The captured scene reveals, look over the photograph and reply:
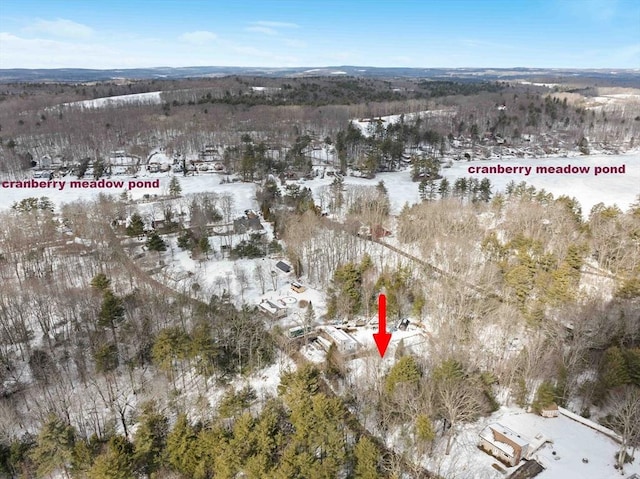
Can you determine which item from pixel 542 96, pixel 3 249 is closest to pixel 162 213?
pixel 3 249

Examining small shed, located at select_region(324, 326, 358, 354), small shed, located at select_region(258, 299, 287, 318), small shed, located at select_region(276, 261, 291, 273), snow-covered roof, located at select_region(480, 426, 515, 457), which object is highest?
small shed, located at select_region(276, 261, 291, 273)

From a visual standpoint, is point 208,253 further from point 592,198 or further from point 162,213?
point 592,198

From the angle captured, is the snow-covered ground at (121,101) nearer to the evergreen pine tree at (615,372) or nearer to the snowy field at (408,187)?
the snowy field at (408,187)

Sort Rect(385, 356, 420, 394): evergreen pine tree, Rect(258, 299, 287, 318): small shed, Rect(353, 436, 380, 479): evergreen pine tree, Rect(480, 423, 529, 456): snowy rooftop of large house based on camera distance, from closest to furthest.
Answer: Rect(353, 436, 380, 479): evergreen pine tree → Rect(480, 423, 529, 456): snowy rooftop of large house → Rect(385, 356, 420, 394): evergreen pine tree → Rect(258, 299, 287, 318): small shed

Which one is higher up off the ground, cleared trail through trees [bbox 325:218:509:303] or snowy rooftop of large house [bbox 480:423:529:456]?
cleared trail through trees [bbox 325:218:509:303]

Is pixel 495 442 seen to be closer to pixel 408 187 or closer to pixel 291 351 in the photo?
pixel 291 351

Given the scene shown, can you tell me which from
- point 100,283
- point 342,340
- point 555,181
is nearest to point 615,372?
point 342,340

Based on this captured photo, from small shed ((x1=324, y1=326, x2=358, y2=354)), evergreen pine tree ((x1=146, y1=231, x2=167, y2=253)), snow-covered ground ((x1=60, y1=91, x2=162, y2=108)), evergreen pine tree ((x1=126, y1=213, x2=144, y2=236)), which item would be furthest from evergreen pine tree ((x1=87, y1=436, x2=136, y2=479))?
snow-covered ground ((x1=60, y1=91, x2=162, y2=108))

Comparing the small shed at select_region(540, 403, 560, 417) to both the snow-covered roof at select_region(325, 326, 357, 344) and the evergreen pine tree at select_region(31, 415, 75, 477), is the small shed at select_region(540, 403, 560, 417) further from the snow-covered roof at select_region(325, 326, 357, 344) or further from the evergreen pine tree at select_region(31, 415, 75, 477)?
the evergreen pine tree at select_region(31, 415, 75, 477)

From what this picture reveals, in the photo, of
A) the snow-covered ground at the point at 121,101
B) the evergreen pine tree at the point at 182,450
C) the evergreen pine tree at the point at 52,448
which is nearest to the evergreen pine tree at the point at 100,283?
the evergreen pine tree at the point at 52,448
